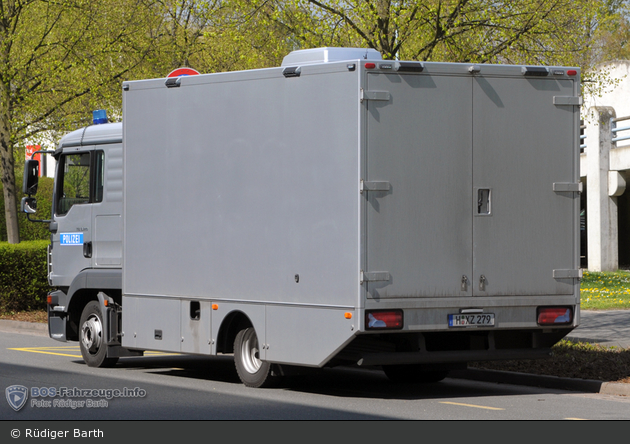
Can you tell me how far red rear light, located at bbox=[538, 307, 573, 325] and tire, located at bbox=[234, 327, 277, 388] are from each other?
2776 mm

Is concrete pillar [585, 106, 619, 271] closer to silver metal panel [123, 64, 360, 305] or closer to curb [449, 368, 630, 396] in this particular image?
curb [449, 368, 630, 396]

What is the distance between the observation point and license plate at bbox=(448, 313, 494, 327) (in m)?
9.45

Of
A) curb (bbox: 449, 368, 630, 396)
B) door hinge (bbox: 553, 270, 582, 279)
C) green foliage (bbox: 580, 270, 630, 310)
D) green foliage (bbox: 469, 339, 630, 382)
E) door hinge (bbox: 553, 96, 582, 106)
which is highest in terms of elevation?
door hinge (bbox: 553, 96, 582, 106)

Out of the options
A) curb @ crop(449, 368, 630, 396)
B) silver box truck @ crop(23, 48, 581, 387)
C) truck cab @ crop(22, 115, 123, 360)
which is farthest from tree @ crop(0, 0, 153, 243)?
curb @ crop(449, 368, 630, 396)

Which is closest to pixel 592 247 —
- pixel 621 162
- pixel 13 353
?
pixel 621 162

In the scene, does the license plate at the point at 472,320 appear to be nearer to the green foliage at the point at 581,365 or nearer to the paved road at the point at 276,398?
the paved road at the point at 276,398

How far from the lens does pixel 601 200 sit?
30.2 metres

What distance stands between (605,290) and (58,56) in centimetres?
1362

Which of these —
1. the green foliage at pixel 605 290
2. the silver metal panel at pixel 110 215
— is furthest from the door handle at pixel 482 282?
the green foliage at pixel 605 290

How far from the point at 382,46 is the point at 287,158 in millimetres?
9152

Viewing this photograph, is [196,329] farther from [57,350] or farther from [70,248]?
[57,350]

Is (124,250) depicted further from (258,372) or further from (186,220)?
(258,372)

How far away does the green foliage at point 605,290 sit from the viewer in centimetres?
1895

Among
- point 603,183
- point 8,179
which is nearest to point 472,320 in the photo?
point 8,179
